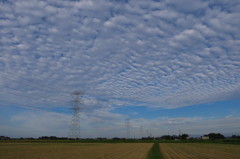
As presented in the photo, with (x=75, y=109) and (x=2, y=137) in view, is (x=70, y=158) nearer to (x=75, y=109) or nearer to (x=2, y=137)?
(x=75, y=109)

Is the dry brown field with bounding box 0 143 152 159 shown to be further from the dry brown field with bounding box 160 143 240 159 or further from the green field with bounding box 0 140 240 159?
the dry brown field with bounding box 160 143 240 159

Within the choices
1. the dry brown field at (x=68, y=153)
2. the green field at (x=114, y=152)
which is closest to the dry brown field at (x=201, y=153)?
the green field at (x=114, y=152)

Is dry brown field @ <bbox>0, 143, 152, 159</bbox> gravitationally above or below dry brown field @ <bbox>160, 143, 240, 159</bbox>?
above

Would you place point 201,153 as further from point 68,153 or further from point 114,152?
point 68,153

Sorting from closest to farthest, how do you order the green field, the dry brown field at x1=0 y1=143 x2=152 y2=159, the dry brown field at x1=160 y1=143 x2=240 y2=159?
1. the dry brown field at x1=0 y1=143 x2=152 y2=159
2. the green field
3. the dry brown field at x1=160 y1=143 x2=240 y2=159

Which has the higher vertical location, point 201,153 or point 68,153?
point 68,153

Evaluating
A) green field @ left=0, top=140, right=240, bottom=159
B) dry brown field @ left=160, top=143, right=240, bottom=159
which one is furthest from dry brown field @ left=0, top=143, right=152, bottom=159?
dry brown field @ left=160, top=143, right=240, bottom=159

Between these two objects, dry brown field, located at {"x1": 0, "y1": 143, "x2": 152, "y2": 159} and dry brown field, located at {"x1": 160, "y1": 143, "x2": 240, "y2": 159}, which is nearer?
dry brown field, located at {"x1": 0, "y1": 143, "x2": 152, "y2": 159}

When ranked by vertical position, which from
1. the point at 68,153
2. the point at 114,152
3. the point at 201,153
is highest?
the point at 68,153

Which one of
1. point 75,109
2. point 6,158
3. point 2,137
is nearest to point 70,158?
point 6,158

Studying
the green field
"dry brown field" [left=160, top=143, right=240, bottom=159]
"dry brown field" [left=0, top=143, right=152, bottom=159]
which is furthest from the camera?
"dry brown field" [left=160, top=143, right=240, bottom=159]

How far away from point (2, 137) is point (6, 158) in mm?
190966

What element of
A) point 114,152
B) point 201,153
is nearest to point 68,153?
point 114,152

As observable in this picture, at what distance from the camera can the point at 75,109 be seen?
3447 inches
